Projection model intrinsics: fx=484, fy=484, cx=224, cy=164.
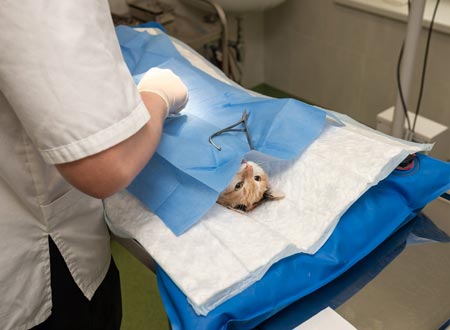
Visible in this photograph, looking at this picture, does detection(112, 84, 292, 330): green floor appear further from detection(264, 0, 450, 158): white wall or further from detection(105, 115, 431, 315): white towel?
detection(264, 0, 450, 158): white wall

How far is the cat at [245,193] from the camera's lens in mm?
914

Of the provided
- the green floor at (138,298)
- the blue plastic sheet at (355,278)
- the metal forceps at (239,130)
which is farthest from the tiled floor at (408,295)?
the green floor at (138,298)

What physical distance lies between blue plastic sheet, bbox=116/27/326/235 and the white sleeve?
0.93ft

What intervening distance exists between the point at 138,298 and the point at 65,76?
1370 millimetres

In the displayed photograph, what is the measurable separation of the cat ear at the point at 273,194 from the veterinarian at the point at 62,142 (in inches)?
9.6

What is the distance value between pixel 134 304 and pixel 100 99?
133cm

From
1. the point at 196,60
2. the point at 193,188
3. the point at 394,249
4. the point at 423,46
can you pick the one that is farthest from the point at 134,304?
the point at 423,46

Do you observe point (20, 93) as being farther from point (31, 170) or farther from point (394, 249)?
point (394, 249)

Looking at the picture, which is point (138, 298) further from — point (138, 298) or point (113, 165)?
point (113, 165)

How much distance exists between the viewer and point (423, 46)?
2104 mm

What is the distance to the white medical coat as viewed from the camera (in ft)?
1.81

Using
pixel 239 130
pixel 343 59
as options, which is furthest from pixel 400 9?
pixel 239 130

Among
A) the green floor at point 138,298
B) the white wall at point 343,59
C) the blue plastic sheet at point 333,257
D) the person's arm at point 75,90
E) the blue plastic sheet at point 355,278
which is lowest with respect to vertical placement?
the green floor at point 138,298

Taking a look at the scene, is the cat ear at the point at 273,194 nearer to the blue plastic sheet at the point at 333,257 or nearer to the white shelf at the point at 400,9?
the blue plastic sheet at the point at 333,257
